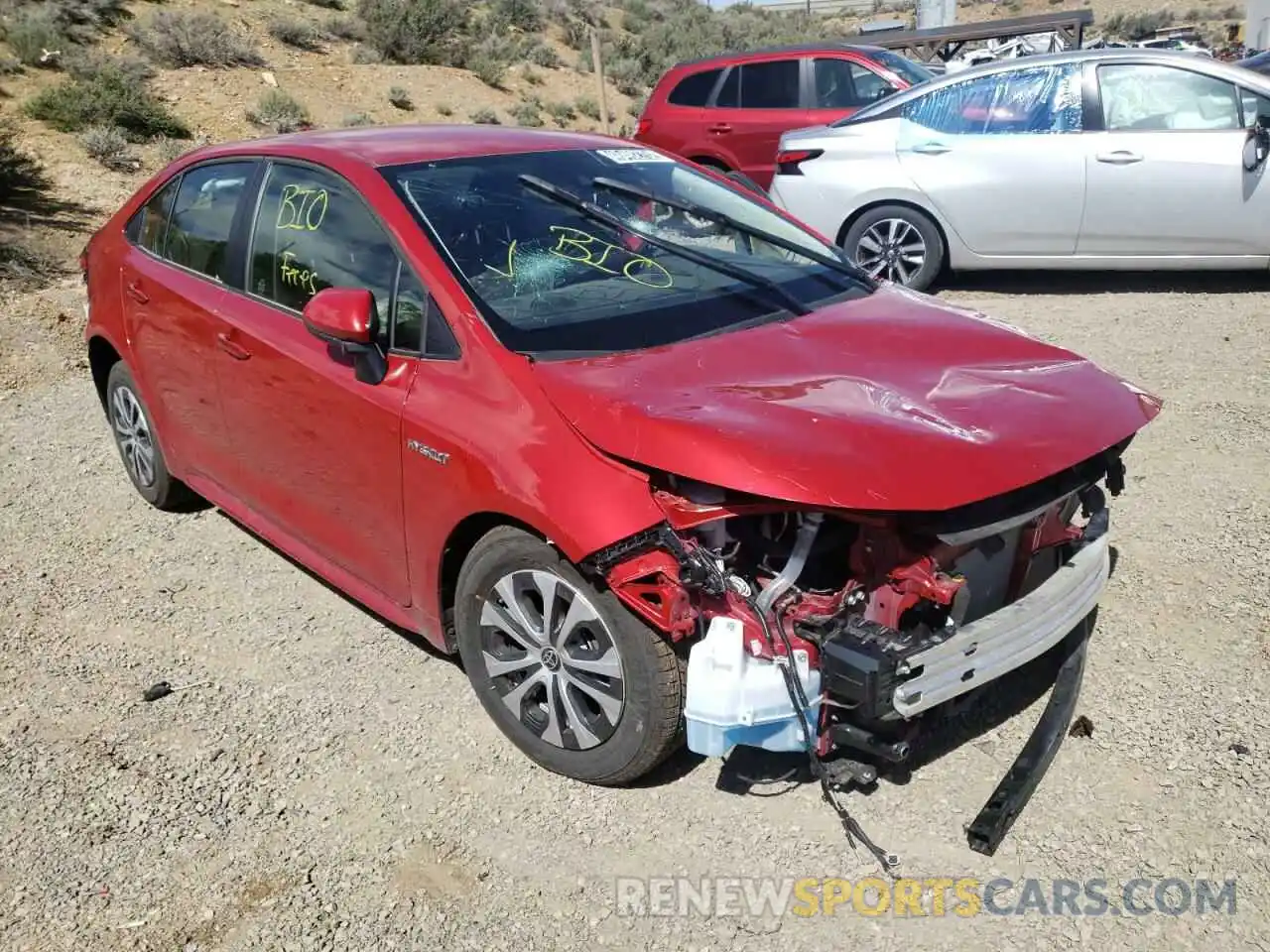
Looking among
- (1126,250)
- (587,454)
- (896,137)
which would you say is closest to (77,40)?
(896,137)

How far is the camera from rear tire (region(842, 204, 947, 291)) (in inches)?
327

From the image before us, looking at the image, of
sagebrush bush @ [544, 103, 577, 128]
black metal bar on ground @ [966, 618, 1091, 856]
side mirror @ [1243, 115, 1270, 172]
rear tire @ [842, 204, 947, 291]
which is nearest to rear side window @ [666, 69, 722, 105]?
rear tire @ [842, 204, 947, 291]

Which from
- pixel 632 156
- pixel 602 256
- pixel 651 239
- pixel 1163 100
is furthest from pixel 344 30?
pixel 602 256

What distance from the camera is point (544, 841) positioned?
3.01 meters

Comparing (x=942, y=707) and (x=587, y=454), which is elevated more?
(x=587, y=454)

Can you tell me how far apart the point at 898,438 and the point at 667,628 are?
0.75m

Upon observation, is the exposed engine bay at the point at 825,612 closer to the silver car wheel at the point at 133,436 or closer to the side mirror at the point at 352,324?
the side mirror at the point at 352,324

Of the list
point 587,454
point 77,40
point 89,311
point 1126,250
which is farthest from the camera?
point 77,40

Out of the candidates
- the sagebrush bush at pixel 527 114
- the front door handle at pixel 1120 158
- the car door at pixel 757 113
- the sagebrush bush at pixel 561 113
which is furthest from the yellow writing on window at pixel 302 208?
the sagebrush bush at pixel 561 113

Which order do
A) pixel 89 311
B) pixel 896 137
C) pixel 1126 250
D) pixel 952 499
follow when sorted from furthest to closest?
pixel 896 137 → pixel 1126 250 → pixel 89 311 → pixel 952 499

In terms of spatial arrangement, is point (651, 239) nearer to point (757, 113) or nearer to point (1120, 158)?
point (1120, 158)

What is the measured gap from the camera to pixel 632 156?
14.1 ft

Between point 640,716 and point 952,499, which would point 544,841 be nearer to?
point 640,716

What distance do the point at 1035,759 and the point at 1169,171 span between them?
586 cm
